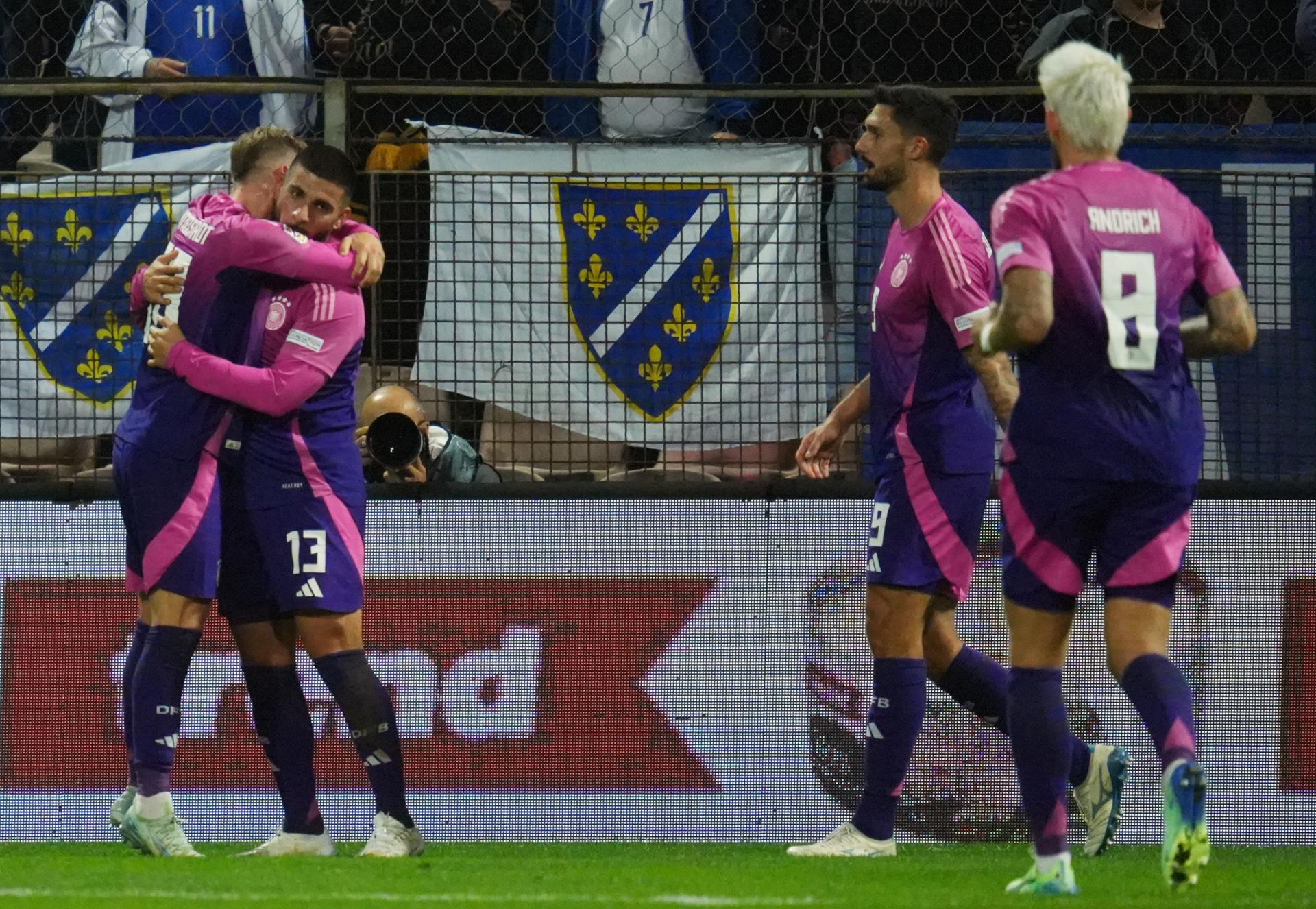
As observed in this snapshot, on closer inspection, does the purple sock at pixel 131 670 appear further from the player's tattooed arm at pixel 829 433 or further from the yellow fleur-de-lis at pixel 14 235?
the player's tattooed arm at pixel 829 433

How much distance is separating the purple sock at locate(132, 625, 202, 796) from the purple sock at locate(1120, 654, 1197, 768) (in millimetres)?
2791

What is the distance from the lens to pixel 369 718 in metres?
5.89

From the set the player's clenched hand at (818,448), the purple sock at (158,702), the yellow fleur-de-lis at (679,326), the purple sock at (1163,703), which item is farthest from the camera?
the yellow fleur-de-lis at (679,326)

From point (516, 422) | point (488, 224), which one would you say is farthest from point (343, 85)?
point (516, 422)

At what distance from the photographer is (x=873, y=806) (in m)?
5.93

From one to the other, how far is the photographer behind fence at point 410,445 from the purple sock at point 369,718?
1.17m

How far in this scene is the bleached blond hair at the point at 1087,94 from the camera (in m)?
4.41

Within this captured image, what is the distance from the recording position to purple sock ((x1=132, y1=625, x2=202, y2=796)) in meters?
5.81

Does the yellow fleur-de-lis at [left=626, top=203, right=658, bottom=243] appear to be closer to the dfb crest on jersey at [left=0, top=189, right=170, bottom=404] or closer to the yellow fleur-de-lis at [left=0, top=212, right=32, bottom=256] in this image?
the dfb crest on jersey at [left=0, top=189, right=170, bottom=404]

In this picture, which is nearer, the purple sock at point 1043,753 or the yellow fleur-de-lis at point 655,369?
the purple sock at point 1043,753

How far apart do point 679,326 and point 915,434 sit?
1467 mm

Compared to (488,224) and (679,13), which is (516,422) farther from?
(679,13)

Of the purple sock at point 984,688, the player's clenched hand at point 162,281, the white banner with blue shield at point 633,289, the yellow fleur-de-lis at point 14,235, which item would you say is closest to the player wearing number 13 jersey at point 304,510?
the player's clenched hand at point 162,281

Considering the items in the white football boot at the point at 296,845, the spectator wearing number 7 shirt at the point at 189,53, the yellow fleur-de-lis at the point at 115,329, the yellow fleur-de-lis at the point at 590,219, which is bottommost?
the white football boot at the point at 296,845
